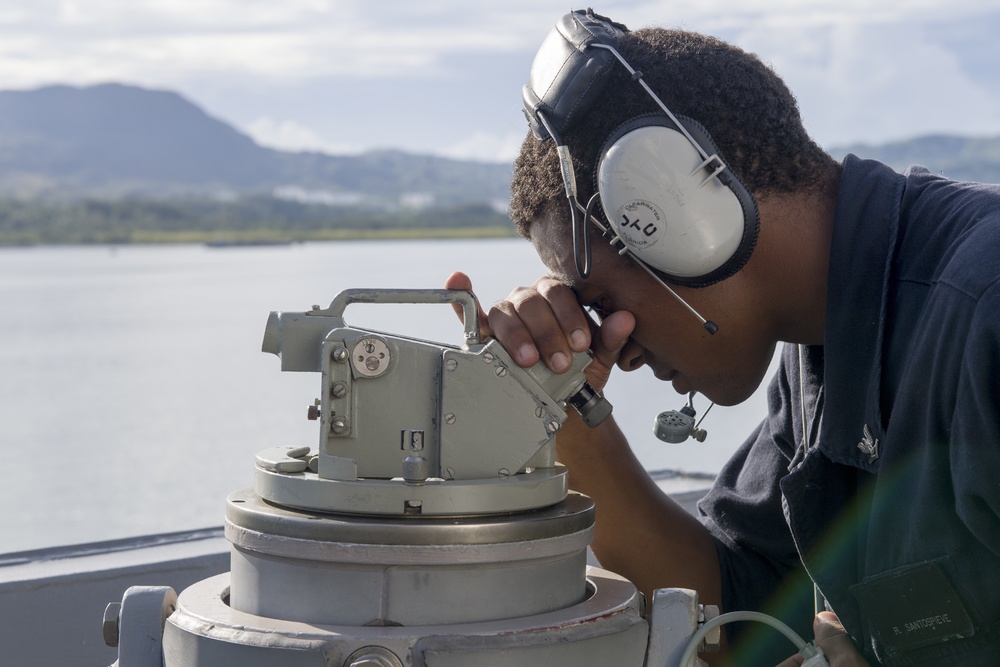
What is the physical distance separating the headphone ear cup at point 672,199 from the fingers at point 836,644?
0.49m

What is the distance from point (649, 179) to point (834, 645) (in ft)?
2.06

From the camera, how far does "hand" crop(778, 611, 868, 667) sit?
1298 millimetres

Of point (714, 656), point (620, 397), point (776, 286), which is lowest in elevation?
point (714, 656)

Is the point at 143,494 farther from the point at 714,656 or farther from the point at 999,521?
the point at 999,521

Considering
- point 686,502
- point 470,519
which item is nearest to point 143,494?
point 686,502

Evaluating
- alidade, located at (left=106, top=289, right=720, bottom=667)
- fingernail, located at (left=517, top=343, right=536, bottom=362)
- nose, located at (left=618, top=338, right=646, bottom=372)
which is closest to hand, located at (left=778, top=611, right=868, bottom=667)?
alidade, located at (left=106, top=289, right=720, bottom=667)

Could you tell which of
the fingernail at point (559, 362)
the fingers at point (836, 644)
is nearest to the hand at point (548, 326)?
the fingernail at point (559, 362)

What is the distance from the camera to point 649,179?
128 cm

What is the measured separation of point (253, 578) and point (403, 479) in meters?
0.20

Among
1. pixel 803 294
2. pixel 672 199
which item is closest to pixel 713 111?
pixel 672 199

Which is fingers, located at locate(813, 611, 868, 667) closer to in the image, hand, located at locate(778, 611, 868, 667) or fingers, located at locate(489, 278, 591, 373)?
hand, located at locate(778, 611, 868, 667)

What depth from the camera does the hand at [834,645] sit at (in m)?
1.30

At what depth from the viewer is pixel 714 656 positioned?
68.9 inches

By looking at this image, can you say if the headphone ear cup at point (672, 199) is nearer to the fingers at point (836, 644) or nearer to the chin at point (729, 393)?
the chin at point (729, 393)
